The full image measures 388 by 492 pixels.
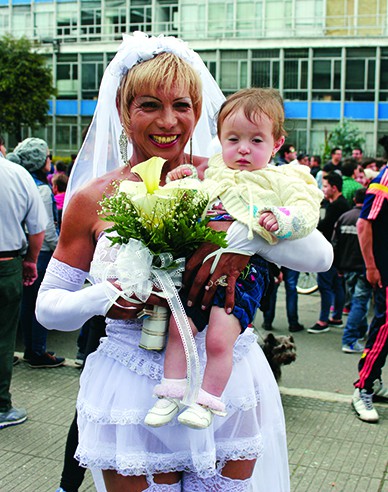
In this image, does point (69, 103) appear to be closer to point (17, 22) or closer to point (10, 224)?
point (17, 22)

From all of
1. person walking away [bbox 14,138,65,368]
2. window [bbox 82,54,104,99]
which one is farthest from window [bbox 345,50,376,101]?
person walking away [bbox 14,138,65,368]

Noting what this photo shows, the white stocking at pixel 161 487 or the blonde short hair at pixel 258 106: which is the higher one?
the blonde short hair at pixel 258 106

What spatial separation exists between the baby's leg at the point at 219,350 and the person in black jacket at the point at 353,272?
544 cm

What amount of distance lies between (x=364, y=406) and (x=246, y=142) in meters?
3.53

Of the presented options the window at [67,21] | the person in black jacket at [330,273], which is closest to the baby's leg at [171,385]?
the person in black jacket at [330,273]

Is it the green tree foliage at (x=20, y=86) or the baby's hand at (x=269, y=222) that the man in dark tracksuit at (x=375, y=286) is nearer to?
the baby's hand at (x=269, y=222)

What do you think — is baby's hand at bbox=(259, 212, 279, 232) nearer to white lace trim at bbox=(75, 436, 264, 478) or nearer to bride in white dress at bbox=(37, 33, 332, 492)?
bride in white dress at bbox=(37, 33, 332, 492)

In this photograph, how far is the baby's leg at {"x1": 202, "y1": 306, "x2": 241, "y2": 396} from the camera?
2320 millimetres

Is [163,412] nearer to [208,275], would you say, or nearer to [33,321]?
[208,275]

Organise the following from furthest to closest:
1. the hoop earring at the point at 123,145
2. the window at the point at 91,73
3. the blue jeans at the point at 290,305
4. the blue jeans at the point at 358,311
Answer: the window at the point at 91,73
the blue jeans at the point at 290,305
the blue jeans at the point at 358,311
the hoop earring at the point at 123,145

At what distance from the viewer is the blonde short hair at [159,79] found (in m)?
2.61

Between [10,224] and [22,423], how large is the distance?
1515 mm

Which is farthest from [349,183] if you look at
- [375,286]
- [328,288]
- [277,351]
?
[277,351]

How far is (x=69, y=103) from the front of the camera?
42.1 m
